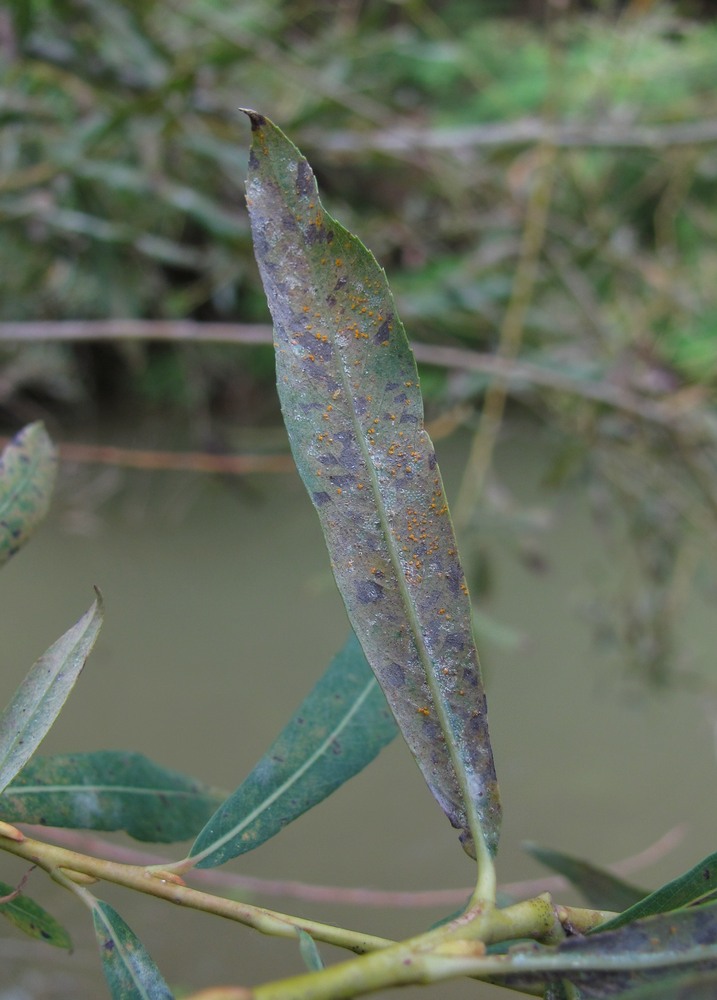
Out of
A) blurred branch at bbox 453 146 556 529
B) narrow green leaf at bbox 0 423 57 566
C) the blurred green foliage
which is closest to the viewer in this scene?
narrow green leaf at bbox 0 423 57 566

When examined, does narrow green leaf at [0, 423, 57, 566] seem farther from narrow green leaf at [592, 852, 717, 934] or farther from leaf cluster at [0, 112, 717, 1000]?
narrow green leaf at [592, 852, 717, 934]

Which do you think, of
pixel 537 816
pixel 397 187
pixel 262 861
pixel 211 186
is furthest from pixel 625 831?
pixel 397 187

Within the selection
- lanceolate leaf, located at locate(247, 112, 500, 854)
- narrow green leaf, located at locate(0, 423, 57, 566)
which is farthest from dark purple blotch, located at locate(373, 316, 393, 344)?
narrow green leaf, located at locate(0, 423, 57, 566)

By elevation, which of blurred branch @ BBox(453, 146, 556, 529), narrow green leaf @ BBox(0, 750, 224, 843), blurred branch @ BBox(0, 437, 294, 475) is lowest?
narrow green leaf @ BBox(0, 750, 224, 843)

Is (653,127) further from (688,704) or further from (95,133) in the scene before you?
(688,704)

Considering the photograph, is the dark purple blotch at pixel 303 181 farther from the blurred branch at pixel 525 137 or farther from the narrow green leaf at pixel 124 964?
the blurred branch at pixel 525 137

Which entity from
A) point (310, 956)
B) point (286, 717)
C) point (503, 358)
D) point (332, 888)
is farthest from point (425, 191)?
point (310, 956)
